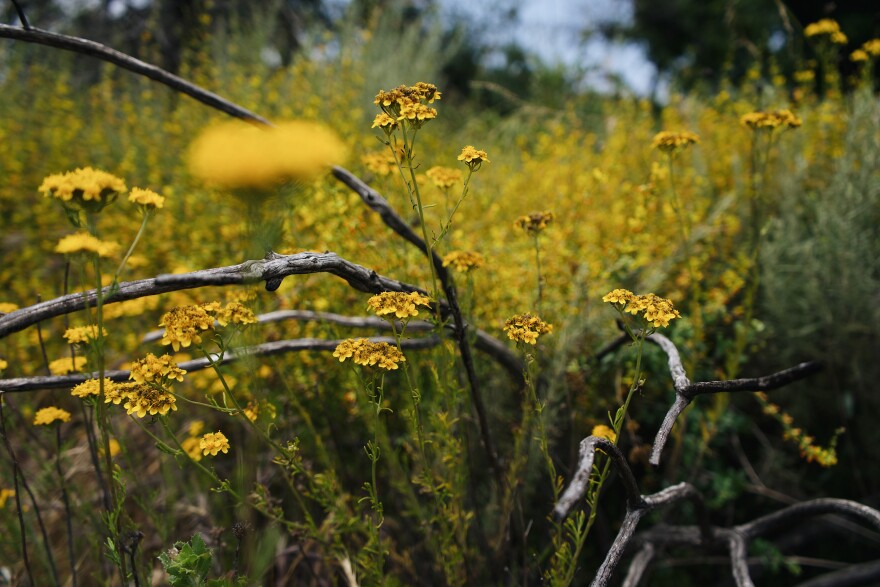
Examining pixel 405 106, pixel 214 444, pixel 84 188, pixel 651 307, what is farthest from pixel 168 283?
pixel 651 307

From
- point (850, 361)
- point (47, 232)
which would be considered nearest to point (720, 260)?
point (850, 361)

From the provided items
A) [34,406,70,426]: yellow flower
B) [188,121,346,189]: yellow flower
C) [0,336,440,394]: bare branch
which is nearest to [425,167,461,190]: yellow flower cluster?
[188,121,346,189]: yellow flower

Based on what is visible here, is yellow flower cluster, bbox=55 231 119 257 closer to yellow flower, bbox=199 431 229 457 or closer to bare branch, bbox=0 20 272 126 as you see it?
yellow flower, bbox=199 431 229 457

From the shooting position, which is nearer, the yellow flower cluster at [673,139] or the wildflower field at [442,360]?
the wildflower field at [442,360]

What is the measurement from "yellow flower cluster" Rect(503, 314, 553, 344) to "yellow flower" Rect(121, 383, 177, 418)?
657 mm

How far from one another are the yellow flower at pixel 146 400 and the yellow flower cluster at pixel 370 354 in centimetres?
32

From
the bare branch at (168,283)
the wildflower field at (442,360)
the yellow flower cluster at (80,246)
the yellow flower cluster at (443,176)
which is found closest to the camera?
the yellow flower cluster at (80,246)

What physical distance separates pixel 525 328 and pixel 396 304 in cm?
27

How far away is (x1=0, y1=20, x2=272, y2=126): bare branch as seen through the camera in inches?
52.4

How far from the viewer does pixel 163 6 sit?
749 centimetres

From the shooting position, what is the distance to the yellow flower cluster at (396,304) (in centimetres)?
107

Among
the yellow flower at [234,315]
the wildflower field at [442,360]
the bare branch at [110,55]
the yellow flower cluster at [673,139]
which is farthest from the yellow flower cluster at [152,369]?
the yellow flower cluster at [673,139]

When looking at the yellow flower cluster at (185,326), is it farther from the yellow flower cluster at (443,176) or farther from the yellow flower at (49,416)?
the yellow flower cluster at (443,176)

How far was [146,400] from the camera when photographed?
106cm
